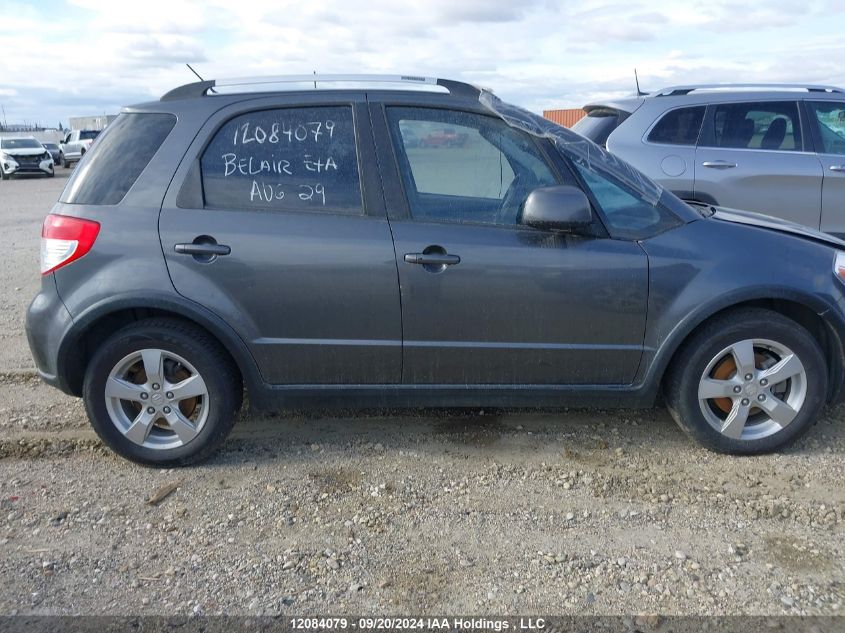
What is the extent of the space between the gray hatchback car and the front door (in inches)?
0.4

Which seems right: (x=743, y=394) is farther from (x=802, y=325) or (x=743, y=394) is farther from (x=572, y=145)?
(x=572, y=145)

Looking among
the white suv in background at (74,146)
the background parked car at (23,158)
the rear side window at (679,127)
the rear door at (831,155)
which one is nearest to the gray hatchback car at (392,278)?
the rear side window at (679,127)

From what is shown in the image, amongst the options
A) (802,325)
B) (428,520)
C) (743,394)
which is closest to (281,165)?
(428,520)

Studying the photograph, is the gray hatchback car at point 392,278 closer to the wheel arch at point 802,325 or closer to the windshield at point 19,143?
the wheel arch at point 802,325

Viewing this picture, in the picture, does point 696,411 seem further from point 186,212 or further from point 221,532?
point 186,212

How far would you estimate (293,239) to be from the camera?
135 inches

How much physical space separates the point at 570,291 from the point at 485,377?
595 mm

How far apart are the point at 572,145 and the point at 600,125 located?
3.24 metres

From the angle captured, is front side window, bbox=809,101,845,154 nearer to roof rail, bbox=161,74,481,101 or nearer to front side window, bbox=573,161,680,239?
front side window, bbox=573,161,680,239

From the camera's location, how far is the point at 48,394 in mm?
4598

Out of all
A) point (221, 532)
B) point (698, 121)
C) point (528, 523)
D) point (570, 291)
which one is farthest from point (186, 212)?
point (698, 121)

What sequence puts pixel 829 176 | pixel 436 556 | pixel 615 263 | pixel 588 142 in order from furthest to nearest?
pixel 829 176 < pixel 588 142 < pixel 615 263 < pixel 436 556

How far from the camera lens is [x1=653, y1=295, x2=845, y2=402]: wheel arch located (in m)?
3.53

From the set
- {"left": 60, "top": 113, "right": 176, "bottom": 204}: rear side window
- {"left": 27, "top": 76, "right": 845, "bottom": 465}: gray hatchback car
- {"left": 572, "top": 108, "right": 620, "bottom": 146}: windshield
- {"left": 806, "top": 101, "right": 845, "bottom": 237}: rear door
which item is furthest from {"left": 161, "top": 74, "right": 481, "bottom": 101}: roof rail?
{"left": 806, "top": 101, "right": 845, "bottom": 237}: rear door
